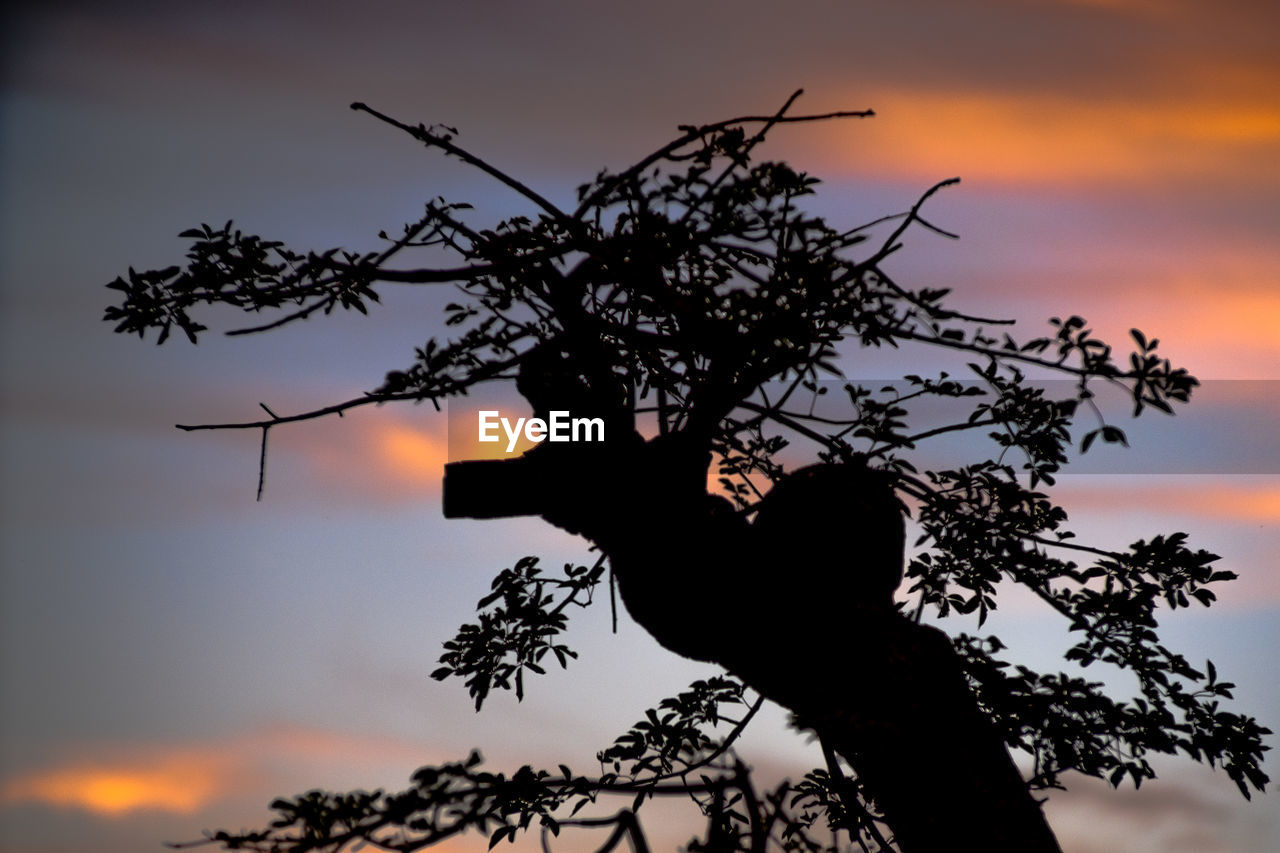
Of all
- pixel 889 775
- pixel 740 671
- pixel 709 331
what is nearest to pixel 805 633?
pixel 740 671

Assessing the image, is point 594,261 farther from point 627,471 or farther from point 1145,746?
point 1145,746

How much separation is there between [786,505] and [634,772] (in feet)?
5.94

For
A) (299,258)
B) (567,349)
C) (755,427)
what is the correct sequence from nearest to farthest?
(567,349) → (299,258) → (755,427)

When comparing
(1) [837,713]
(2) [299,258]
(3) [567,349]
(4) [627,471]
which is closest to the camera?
(1) [837,713]

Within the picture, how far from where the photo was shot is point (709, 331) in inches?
183

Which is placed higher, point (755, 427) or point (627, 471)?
point (755, 427)

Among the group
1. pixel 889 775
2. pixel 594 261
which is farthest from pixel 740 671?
pixel 594 261

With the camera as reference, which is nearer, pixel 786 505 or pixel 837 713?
pixel 837 713

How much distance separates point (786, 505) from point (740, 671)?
0.77m

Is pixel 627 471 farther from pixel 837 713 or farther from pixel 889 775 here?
pixel 889 775

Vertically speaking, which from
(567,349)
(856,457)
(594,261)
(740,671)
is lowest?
(740,671)

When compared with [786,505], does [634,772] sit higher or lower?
lower

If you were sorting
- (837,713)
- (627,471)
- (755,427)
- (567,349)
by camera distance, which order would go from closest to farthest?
1. (837,713)
2. (627,471)
3. (567,349)
4. (755,427)

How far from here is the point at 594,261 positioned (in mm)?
5242
